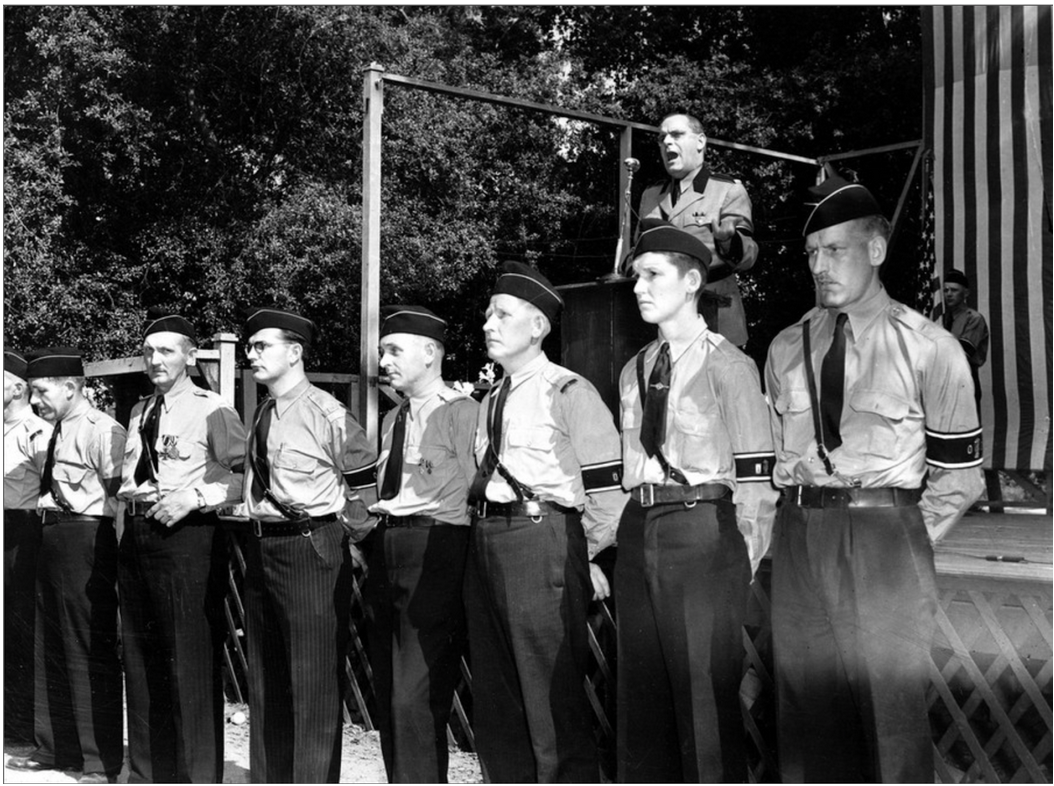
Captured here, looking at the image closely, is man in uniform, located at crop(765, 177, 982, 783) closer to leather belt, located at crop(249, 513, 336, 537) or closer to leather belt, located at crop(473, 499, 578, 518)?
leather belt, located at crop(473, 499, 578, 518)

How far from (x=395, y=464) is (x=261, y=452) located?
2.21ft

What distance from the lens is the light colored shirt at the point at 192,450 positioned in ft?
17.4

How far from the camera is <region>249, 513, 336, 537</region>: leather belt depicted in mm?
4777

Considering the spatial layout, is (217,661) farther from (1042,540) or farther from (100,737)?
(1042,540)

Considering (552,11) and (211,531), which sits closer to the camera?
(211,531)

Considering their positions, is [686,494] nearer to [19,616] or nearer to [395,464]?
[395,464]

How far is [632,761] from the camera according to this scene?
12.5ft

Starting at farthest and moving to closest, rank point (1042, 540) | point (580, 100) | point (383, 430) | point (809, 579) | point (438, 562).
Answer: point (580, 100), point (1042, 540), point (383, 430), point (438, 562), point (809, 579)

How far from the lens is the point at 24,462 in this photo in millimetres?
6395

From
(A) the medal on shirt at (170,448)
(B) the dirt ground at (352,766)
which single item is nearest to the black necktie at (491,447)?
(A) the medal on shirt at (170,448)

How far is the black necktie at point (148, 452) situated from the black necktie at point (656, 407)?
2.62 meters

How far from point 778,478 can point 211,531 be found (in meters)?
2.85

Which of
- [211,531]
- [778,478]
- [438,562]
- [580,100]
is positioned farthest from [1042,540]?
[580,100]

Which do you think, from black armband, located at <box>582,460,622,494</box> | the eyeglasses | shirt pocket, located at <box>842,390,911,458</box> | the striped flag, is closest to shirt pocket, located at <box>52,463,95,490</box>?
the eyeglasses
